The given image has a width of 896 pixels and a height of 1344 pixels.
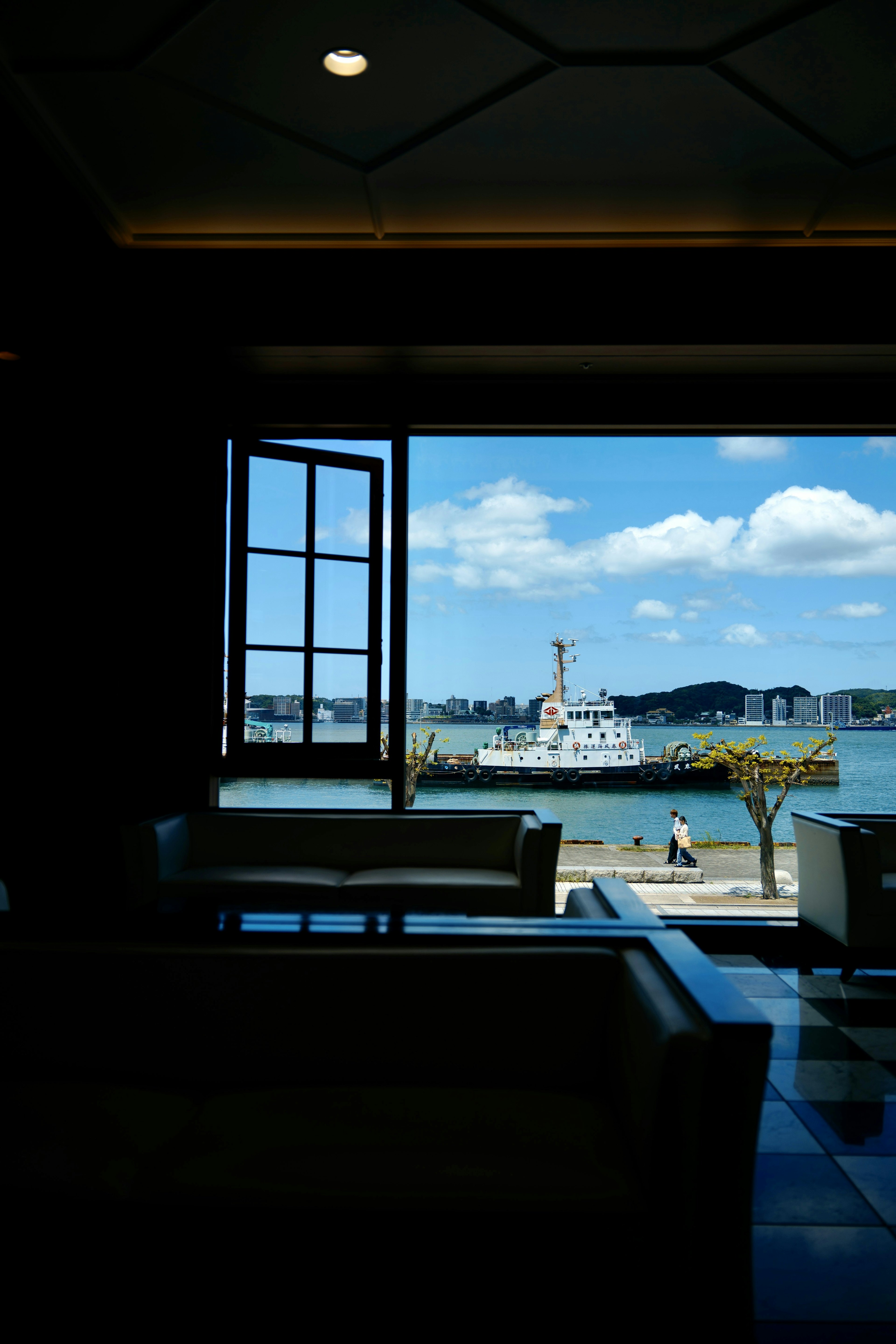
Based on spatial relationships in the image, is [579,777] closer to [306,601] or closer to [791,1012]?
[306,601]

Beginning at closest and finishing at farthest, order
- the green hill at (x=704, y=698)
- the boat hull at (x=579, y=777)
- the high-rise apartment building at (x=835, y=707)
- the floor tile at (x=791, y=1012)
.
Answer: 1. the floor tile at (x=791, y=1012)
2. the boat hull at (x=579, y=777)
3. the high-rise apartment building at (x=835, y=707)
4. the green hill at (x=704, y=698)

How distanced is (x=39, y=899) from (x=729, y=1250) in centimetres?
341

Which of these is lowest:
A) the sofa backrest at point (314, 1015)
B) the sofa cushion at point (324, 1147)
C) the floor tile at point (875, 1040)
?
the floor tile at point (875, 1040)

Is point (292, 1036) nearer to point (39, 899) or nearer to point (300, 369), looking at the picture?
point (39, 899)

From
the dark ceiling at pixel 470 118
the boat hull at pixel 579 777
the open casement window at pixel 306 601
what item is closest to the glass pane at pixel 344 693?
the open casement window at pixel 306 601

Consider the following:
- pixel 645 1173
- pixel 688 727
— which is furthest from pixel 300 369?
pixel 688 727

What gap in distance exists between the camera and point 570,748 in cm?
2692

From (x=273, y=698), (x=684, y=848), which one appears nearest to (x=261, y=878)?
(x=273, y=698)

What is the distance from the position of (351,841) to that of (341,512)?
1679 mm

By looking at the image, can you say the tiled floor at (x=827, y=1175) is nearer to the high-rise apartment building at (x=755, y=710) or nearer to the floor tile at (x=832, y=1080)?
the floor tile at (x=832, y=1080)

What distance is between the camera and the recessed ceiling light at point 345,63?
2521mm

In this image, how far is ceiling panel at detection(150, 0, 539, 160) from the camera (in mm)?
2371

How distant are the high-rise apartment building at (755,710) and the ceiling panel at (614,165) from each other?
31689 millimetres

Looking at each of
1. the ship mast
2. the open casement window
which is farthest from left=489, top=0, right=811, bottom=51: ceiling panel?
the ship mast
